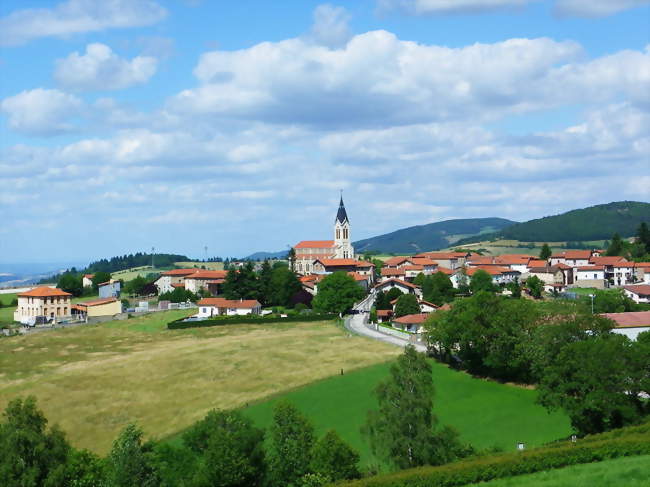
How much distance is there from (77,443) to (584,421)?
29.3 meters

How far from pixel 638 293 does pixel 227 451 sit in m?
80.4

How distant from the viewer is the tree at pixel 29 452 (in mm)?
26438

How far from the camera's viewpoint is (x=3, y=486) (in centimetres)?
2616

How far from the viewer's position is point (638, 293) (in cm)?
9288

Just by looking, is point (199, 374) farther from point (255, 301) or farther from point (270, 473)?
point (255, 301)

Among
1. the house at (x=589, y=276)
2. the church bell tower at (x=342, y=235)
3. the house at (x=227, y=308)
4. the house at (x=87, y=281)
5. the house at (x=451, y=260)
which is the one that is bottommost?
the house at (x=227, y=308)

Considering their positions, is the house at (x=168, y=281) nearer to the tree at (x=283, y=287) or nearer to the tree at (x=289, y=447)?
the tree at (x=283, y=287)

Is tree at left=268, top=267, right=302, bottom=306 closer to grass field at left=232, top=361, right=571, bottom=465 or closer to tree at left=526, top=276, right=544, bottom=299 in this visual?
tree at left=526, top=276, right=544, bottom=299

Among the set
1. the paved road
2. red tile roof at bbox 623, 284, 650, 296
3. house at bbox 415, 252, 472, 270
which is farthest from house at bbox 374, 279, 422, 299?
house at bbox 415, 252, 472, 270

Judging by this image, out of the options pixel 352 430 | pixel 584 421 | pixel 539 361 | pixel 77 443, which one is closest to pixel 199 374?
pixel 77 443

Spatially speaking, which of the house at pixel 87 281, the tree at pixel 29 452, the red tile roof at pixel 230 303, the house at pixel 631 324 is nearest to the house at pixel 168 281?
the house at pixel 87 281

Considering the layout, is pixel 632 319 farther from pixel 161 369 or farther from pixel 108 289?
pixel 108 289

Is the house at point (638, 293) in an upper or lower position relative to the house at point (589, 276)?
lower

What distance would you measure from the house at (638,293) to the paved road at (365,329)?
36521 mm
